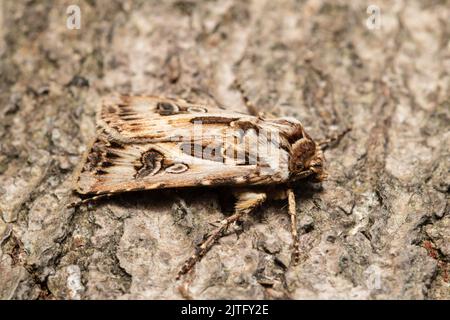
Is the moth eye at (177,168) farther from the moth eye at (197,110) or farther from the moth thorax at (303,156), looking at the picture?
the moth thorax at (303,156)

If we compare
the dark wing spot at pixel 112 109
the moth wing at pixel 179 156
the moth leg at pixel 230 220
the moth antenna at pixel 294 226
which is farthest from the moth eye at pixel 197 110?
the moth antenna at pixel 294 226

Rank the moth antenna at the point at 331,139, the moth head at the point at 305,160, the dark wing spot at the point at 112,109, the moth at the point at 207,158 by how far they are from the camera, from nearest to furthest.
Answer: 1. the moth at the point at 207,158
2. the moth head at the point at 305,160
3. the dark wing spot at the point at 112,109
4. the moth antenna at the point at 331,139

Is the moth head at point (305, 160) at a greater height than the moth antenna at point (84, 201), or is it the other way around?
the moth head at point (305, 160)

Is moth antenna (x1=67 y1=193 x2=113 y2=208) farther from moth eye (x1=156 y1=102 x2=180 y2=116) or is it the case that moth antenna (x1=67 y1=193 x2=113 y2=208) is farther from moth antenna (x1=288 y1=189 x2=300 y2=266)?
moth antenna (x1=288 y1=189 x2=300 y2=266)

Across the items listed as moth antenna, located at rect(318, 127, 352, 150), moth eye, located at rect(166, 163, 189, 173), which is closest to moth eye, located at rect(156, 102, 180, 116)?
moth eye, located at rect(166, 163, 189, 173)

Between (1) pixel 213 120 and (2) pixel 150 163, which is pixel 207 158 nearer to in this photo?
(1) pixel 213 120

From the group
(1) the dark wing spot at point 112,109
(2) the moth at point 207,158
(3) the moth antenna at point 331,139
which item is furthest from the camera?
(3) the moth antenna at point 331,139
